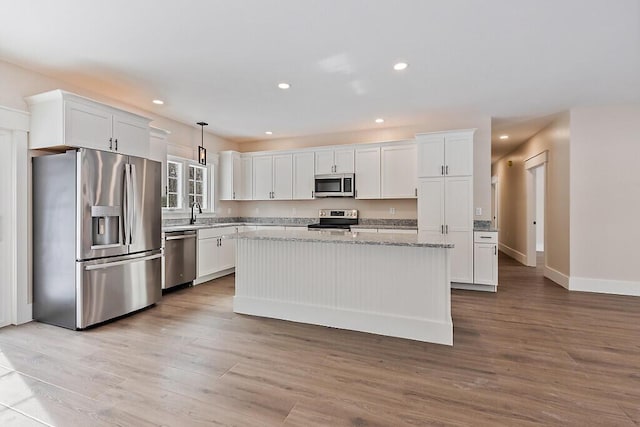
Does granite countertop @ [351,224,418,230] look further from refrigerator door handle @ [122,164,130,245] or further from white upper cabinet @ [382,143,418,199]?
refrigerator door handle @ [122,164,130,245]

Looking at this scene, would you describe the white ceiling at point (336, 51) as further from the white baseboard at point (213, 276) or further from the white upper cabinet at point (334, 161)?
the white baseboard at point (213, 276)

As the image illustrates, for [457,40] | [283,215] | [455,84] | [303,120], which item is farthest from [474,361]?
[283,215]

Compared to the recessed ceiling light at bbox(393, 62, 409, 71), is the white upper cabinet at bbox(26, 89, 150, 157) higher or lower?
lower

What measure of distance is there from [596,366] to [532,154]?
16.4 ft

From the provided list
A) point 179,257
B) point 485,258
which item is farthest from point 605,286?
point 179,257

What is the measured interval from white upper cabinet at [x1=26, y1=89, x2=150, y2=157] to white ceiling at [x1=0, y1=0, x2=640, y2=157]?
360mm

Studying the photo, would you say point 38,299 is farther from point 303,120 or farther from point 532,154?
point 532,154

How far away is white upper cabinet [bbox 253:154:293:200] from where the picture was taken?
20.2ft

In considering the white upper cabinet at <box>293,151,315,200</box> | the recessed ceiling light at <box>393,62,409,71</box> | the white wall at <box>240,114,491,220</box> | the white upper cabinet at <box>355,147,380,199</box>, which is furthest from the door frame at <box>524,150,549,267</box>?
the recessed ceiling light at <box>393,62,409,71</box>

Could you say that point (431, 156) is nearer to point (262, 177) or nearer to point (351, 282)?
point (351, 282)

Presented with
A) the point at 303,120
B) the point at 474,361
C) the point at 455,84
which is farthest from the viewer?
the point at 303,120

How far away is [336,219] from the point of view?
603cm

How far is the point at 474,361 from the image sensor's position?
2488mm

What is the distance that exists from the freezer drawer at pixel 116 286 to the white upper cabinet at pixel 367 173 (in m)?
3.32
